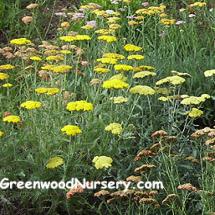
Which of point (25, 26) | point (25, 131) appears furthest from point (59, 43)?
point (25, 131)

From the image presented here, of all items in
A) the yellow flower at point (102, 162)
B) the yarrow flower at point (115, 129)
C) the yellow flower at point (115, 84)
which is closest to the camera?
the yellow flower at point (102, 162)

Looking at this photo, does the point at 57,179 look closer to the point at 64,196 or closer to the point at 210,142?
the point at 64,196

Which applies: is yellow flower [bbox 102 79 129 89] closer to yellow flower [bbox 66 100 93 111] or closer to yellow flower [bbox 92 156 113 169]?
yellow flower [bbox 66 100 93 111]

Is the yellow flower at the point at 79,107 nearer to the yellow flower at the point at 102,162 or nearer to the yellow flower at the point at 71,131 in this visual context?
the yellow flower at the point at 71,131

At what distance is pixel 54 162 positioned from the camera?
10.5 feet

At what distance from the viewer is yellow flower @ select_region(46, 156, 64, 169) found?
3166 millimetres

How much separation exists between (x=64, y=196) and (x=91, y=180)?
7.5 inches

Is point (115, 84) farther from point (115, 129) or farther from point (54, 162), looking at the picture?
point (54, 162)

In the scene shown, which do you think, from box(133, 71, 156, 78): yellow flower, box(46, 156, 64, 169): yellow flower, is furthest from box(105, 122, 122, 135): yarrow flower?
box(133, 71, 156, 78): yellow flower

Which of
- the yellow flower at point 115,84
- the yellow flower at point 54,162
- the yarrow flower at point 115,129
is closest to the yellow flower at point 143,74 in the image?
the yellow flower at point 115,84

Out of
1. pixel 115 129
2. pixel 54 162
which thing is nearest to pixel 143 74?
pixel 115 129

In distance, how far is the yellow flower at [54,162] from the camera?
317cm

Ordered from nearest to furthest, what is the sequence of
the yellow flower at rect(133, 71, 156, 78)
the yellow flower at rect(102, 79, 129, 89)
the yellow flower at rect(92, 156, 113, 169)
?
the yellow flower at rect(92, 156, 113, 169)
the yellow flower at rect(102, 79, 129, 89)
the yellow flower at rect(133, 71, 156, 78)

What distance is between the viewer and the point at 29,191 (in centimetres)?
328
